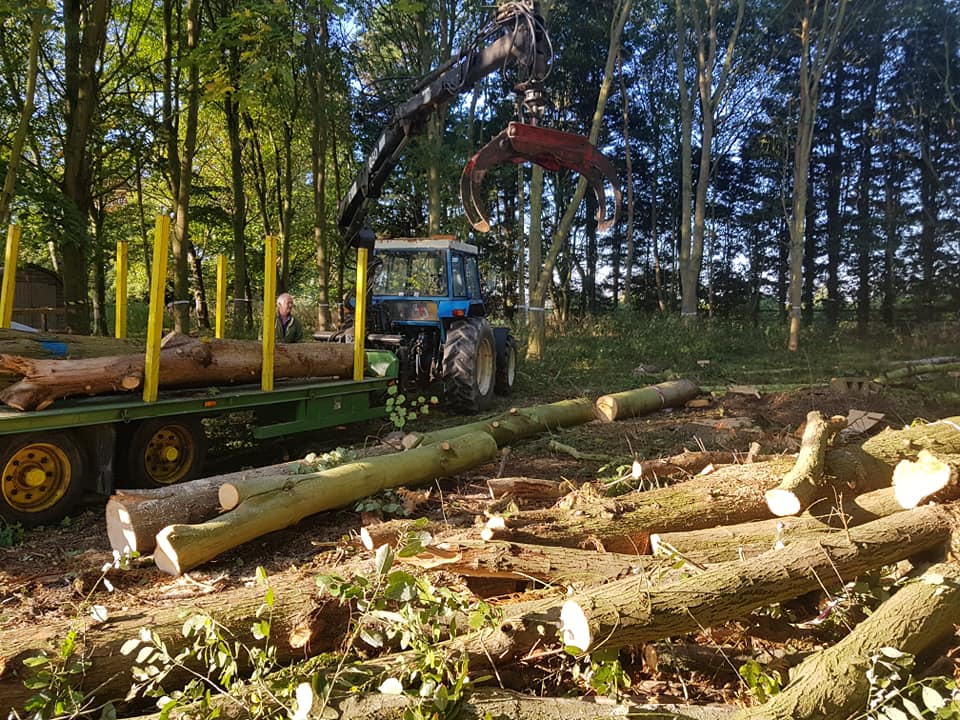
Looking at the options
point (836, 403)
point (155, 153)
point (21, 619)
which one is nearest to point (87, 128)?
point (155, 153)

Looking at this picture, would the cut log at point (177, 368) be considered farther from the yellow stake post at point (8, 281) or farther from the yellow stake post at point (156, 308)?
the yellow stake post at point (8, 281)

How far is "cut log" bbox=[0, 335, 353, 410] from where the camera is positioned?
453cm

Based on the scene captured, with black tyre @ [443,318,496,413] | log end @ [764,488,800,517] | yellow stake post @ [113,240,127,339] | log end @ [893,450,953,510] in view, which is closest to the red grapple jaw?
black tyre @ [443,318,496,413]

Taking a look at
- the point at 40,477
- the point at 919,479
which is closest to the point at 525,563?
the point at 919,479

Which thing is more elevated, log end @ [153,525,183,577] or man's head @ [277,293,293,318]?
man's head @ [277,293,293,318]

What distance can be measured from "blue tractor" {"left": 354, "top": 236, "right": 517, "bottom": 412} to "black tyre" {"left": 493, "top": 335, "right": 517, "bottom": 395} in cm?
55

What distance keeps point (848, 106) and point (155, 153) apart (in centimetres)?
2662

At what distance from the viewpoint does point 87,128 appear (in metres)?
11.0

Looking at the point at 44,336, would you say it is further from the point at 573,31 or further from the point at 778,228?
the point at 778,228

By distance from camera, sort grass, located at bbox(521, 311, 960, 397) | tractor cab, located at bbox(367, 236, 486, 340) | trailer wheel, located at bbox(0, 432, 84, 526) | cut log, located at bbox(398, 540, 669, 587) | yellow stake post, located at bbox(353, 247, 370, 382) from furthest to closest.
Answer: grass, located at bbox(521, 311, 960, 397) → tractor cab, located at bbox(367, 236, 486, 340) → yellow stake post, located at bbox(353, 247, 370, 382) → trailer wheel, located at bbox(0, 432, 84, 526) → cut log, located at bbox(398, 540, 669, 587)

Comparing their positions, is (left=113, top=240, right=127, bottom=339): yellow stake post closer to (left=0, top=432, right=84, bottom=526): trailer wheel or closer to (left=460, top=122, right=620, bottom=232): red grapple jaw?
(left=0, top=432, right=84, bottom=526): trailer wheel

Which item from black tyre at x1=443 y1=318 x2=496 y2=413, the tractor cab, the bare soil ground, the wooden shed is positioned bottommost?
the bare soil ground

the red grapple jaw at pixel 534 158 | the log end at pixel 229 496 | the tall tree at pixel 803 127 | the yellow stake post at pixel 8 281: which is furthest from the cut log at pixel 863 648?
the tall tree at pixel 803 127

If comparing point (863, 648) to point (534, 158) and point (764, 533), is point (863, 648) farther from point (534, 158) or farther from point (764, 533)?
point (534, 158)
